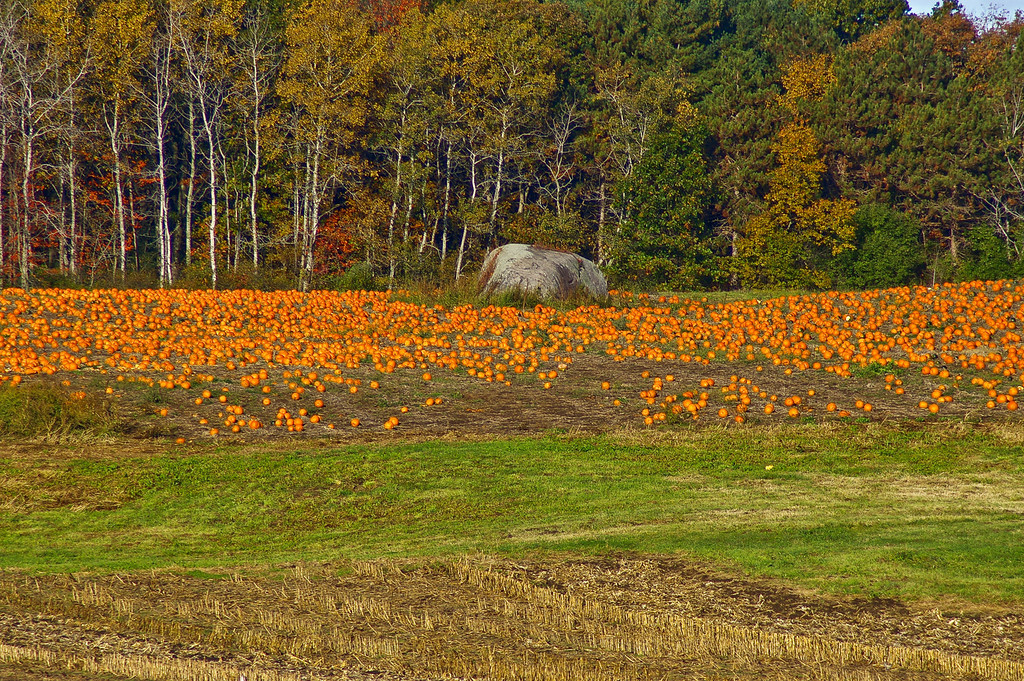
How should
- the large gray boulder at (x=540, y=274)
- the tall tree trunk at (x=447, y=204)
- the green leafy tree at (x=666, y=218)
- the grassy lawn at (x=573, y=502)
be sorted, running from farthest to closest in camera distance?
the tall tree trunk at (x=447, y=204) < the green leafy tree at (x=666, y=218) < the large gray boulder at (x=540, y=274) < the grassy lawn at (x=573, y=502)

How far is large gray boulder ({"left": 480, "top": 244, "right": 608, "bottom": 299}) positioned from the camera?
89.5 feet

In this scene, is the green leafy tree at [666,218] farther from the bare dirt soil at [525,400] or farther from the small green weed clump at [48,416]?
the small green weed clump at [48,416]

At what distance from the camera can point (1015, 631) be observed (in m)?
8.18

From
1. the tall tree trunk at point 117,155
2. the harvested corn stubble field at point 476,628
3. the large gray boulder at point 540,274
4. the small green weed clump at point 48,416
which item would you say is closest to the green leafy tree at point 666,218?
the large gray boulder at point 540,274

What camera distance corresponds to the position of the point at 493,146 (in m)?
41.1

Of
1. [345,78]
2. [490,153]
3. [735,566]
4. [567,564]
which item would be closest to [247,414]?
[567,564]

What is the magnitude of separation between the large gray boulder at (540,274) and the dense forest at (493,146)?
7242mm

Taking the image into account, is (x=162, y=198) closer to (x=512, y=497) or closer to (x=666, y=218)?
(x=666, y=218)

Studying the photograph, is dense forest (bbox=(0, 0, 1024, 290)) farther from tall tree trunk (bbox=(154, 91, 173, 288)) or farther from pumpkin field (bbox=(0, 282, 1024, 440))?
pumpkin field (bbox=(0, 282, 1024, 440))

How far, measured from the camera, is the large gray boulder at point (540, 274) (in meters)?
27.3

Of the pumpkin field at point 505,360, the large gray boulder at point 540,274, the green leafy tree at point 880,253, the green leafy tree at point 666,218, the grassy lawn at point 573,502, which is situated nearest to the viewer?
the grassy lawn at point 573,502

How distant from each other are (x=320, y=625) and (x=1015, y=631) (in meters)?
5.83

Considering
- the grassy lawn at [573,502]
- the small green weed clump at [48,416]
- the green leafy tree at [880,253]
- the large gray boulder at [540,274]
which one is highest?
the green leafy tree at [880,253]

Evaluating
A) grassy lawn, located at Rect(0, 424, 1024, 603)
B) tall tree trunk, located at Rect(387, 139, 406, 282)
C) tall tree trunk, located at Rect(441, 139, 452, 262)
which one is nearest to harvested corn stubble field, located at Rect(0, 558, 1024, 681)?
grassy lawn, located at Rect(0, 424, 1024, 603)
